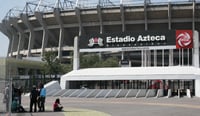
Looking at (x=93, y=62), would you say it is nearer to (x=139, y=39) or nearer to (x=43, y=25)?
(x=139, y=39)

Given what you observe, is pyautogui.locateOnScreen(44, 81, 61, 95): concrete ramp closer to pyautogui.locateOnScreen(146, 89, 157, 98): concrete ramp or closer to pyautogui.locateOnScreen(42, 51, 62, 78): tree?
pyautogui.locateOnScreen(146, 89, 157, 98): concrete ramp

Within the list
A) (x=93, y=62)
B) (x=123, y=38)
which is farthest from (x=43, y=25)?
(x=123, y=38)

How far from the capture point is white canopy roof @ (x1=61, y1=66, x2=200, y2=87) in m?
45.9

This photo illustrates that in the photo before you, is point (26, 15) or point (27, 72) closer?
point (27, 72)

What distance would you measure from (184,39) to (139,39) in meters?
5.93

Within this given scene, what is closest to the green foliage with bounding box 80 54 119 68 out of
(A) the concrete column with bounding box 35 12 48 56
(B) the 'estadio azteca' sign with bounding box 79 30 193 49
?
(B) the 'estadio azteca' sign with bounding box 79 30 193 49

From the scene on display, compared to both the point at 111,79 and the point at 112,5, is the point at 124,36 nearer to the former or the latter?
the point at 111,79

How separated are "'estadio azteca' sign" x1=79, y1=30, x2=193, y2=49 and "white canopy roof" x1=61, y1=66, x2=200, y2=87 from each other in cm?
353

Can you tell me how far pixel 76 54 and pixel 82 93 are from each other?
1063 centimetres

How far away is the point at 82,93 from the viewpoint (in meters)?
45.1

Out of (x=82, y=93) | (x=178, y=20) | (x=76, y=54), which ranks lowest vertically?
(x=82, y=93)

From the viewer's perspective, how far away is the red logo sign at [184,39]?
49.3m

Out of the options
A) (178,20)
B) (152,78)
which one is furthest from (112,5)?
(152,78)

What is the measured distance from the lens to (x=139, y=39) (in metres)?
52.4
